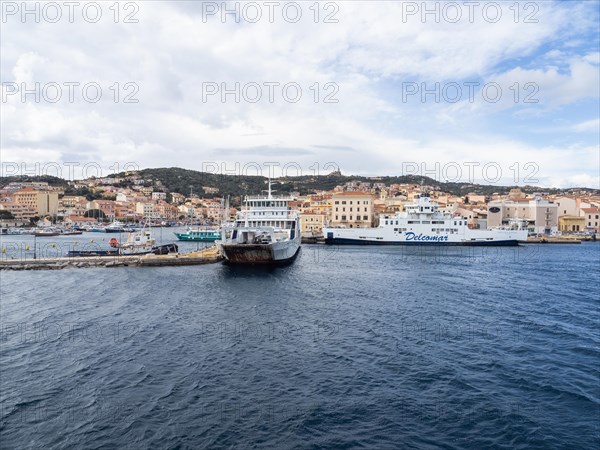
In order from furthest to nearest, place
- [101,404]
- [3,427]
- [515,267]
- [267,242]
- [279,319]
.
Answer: [515,267] < [267,242] < [279,319] < [101,404] < [3,427]

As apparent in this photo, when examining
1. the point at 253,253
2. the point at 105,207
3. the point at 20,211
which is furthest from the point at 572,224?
the point at 20,211

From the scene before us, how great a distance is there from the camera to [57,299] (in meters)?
20.3

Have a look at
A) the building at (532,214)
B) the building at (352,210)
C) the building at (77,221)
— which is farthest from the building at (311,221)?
the building at (77,221)

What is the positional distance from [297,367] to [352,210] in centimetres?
6104

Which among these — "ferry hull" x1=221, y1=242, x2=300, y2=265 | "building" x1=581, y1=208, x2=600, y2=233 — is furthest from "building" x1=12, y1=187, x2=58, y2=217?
"building" x1=581, y1=208, x2=600, y2=233

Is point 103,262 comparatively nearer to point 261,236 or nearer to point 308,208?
point 261,236

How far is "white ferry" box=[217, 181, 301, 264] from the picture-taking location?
30.1 metres

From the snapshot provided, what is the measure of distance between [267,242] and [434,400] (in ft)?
73.4

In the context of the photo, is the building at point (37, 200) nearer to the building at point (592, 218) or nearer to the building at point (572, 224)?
the building at point (572, 224)

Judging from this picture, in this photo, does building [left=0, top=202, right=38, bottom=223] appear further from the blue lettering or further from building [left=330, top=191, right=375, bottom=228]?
the blue lettering

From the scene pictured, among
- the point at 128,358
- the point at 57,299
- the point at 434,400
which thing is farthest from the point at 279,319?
the point at 57,299

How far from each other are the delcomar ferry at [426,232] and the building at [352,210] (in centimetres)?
1525

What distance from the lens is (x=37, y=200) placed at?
107062 mm

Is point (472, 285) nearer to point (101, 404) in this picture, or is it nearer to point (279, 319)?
point (279, 319)
